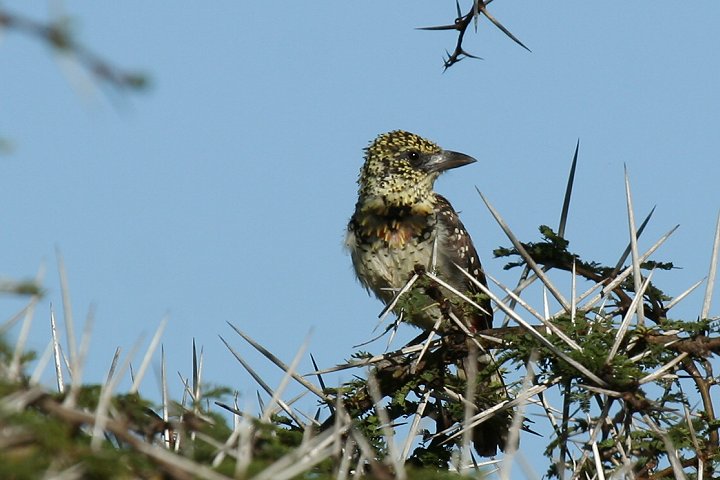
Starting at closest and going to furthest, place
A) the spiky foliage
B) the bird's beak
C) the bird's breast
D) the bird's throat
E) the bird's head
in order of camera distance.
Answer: the spiky foliage < the bird's breast < the bird's throat < the bird's head < the bird's beak

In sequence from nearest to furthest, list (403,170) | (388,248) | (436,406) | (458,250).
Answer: (436,406) < (388,248) < (458,250) < (403,170)

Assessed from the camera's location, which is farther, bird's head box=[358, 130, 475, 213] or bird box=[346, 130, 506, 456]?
bird's head box=[358, 130, 475, 213]

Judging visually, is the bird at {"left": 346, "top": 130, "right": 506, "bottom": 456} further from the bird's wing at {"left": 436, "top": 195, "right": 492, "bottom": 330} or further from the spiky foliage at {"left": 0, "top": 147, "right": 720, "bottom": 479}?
the spiky foliage at {"left": 0, "top": 147, "right": 720, "bottom": 479}

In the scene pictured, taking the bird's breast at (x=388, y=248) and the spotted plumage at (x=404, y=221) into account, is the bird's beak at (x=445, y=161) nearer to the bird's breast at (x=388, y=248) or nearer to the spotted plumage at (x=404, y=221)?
the spotted plumage at (x=404, y=221)

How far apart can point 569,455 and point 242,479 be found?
2.10 m

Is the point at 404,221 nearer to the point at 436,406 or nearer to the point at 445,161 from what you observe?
the point at 445,161

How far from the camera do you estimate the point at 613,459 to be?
3.92 metres

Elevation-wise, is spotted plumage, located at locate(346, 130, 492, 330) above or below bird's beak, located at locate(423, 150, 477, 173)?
below

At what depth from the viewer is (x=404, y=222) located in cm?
745

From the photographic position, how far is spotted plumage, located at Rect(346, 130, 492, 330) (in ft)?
23.7

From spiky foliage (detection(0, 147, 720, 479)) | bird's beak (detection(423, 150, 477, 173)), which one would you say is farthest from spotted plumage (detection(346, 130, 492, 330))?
spiky foliage (detection(0, 147, 720, 479))

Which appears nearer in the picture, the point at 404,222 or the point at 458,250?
the point at 404,222

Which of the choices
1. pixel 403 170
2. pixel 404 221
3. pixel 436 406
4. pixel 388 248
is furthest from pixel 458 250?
pixel 436 406

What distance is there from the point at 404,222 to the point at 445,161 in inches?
31.4
